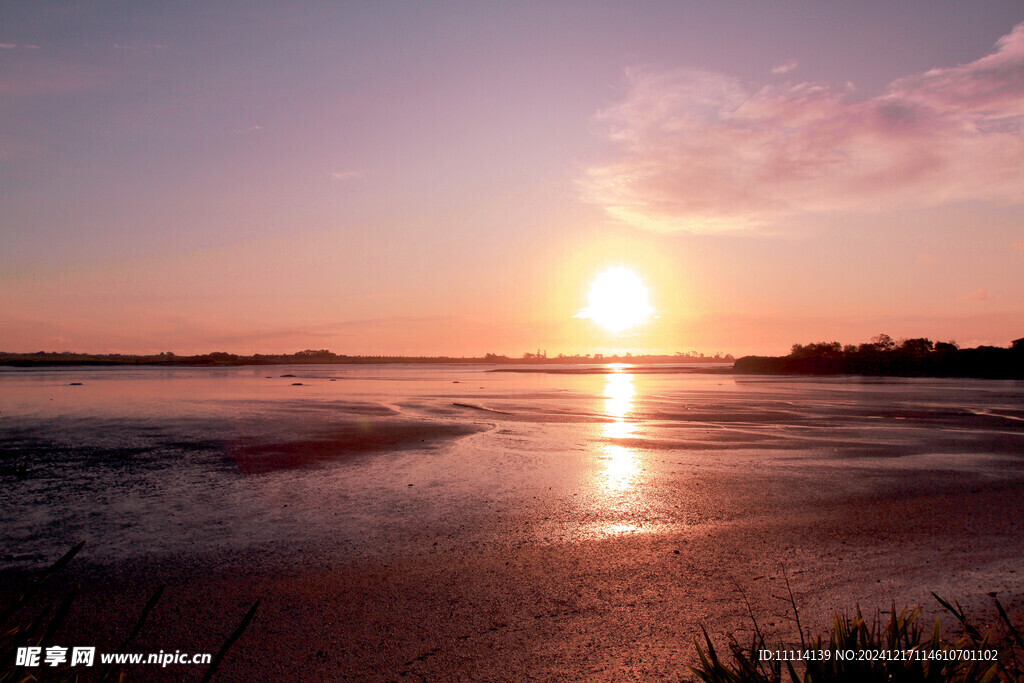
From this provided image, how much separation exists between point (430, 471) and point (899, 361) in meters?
60.2

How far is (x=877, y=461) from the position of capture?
1241 centimetres

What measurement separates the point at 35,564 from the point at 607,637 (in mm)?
6167

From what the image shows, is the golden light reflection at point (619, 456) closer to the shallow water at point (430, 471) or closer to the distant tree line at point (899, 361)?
the shallow water at point (430, 471)

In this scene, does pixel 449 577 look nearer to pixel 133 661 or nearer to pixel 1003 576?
pixel 133 661

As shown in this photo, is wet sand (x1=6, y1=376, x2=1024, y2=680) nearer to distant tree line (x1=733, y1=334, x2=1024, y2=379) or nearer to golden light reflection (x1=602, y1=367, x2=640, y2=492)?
golden light reflection (x1=602, y1=367, x2=640, y2=492)

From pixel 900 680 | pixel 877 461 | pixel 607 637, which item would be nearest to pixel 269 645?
pixel 607 637

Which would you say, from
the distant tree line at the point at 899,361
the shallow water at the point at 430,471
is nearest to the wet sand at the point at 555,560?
the shallow water at the point at 430,471

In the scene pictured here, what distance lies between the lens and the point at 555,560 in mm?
6781

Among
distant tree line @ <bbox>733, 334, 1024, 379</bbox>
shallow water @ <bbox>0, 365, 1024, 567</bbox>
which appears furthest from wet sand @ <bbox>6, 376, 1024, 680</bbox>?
distant tree line @ <bbox>733, 334, 1024, 379</bbox>

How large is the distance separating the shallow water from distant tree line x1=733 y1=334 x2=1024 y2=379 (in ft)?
120

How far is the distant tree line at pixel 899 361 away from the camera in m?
50.0

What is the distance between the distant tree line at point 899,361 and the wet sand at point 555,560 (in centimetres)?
4683

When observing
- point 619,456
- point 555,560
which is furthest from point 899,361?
point 555,560

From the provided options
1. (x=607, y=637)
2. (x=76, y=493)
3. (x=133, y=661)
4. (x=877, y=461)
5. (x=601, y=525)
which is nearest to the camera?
(x=133, y=661)
